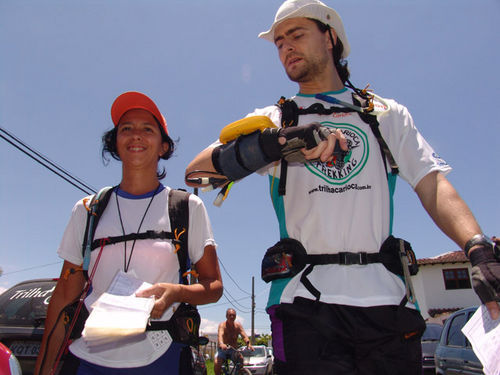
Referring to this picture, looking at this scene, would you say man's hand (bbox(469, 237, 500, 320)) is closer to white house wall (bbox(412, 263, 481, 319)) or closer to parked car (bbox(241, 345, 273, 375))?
parked car (bbox(241, 345, 273, 375))

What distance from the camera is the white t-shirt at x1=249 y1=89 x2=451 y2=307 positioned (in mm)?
2143

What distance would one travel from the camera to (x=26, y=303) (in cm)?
495

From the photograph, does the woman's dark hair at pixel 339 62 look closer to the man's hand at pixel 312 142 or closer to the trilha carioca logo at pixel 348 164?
the trilha carioca logo at pixel 348 164

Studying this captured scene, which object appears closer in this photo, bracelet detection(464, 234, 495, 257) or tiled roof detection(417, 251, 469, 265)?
bracelet detection(464, 234, 495, 257)

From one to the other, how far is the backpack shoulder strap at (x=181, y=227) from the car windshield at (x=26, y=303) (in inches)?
116

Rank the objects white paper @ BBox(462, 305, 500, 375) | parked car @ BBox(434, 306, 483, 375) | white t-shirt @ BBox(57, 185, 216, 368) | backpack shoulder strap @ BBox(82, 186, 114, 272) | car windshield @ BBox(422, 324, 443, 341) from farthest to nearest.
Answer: car windshield @ BBox(422, 324, 443, 341) < parked car @ BBox(434, 306, 483, 375) < backpack shoulder strap @ BBox(82, 186, 114, 272) < white t-shirt @ BBox(57, 185, 216, 368) < white paper @ BBox(462, 305, 500, 375)

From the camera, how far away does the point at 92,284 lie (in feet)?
8.89

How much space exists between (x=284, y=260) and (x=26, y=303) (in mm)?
4154

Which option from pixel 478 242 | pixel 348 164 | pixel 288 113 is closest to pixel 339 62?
pixel 288 113

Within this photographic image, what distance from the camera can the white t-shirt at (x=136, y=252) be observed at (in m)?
2.41

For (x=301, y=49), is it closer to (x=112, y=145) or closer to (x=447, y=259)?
(x=112, y=145)

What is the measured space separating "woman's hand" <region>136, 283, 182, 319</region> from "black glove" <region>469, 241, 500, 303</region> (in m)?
1.56

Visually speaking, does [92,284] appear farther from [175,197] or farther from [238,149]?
[238,149]

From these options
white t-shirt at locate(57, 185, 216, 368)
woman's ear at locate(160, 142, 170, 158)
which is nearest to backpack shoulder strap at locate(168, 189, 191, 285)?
white t-shirt at locate(57, 185, 216, 368)
